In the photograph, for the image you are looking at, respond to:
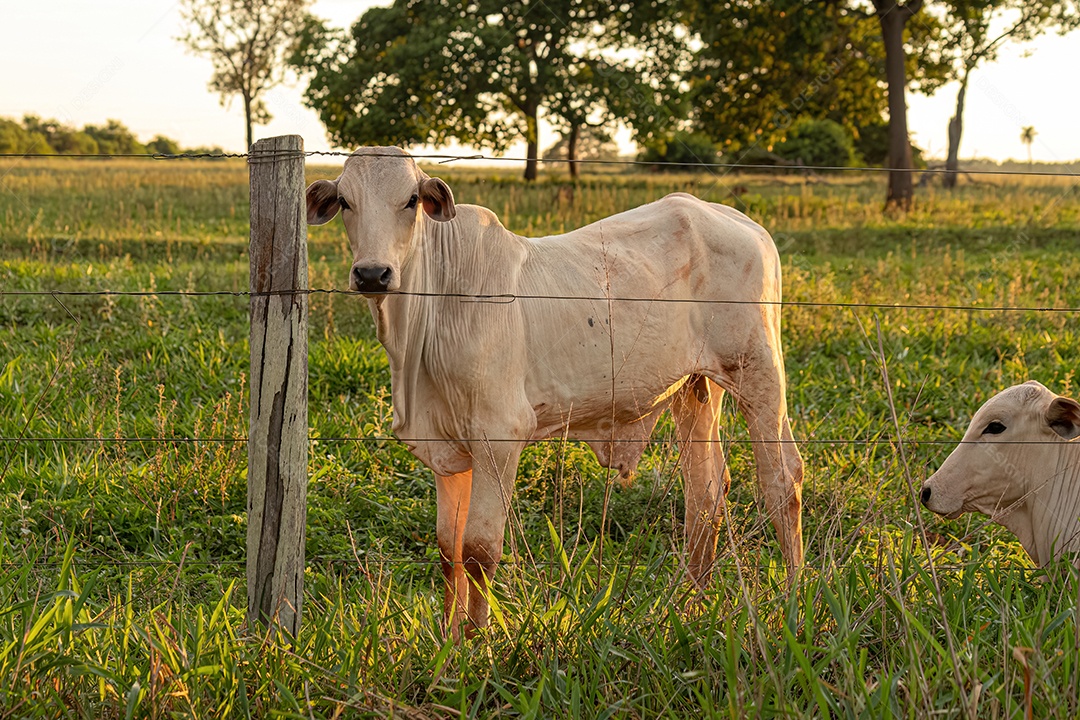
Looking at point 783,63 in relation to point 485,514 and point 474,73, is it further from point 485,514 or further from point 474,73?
point 485,514

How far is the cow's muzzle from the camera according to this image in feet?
10.0

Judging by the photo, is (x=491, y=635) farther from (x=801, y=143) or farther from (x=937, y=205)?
(x=801, y=143)

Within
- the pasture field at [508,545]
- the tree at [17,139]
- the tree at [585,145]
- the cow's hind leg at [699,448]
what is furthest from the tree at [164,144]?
the cow's hind leg at [699,448]

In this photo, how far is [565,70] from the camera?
2391 cm

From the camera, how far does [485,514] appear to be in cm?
353

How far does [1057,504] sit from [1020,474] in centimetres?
17

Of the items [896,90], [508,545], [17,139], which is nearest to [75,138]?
[17,139]

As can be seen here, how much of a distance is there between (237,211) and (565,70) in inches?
415

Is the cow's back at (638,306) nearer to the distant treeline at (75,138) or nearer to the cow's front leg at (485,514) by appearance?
the cow's front leg at (485,514)

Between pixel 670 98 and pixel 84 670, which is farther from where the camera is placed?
pixel 670 98

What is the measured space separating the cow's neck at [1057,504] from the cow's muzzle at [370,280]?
255 centimetres

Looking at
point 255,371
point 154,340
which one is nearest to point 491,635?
point 255,371

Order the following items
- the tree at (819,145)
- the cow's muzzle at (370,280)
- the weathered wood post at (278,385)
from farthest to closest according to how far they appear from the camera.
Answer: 1. the tree at (819,145)
2. the cow's muzzle at (370,280)
3. the weathered wood post at (278,385)

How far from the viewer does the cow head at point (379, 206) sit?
3094 mm
